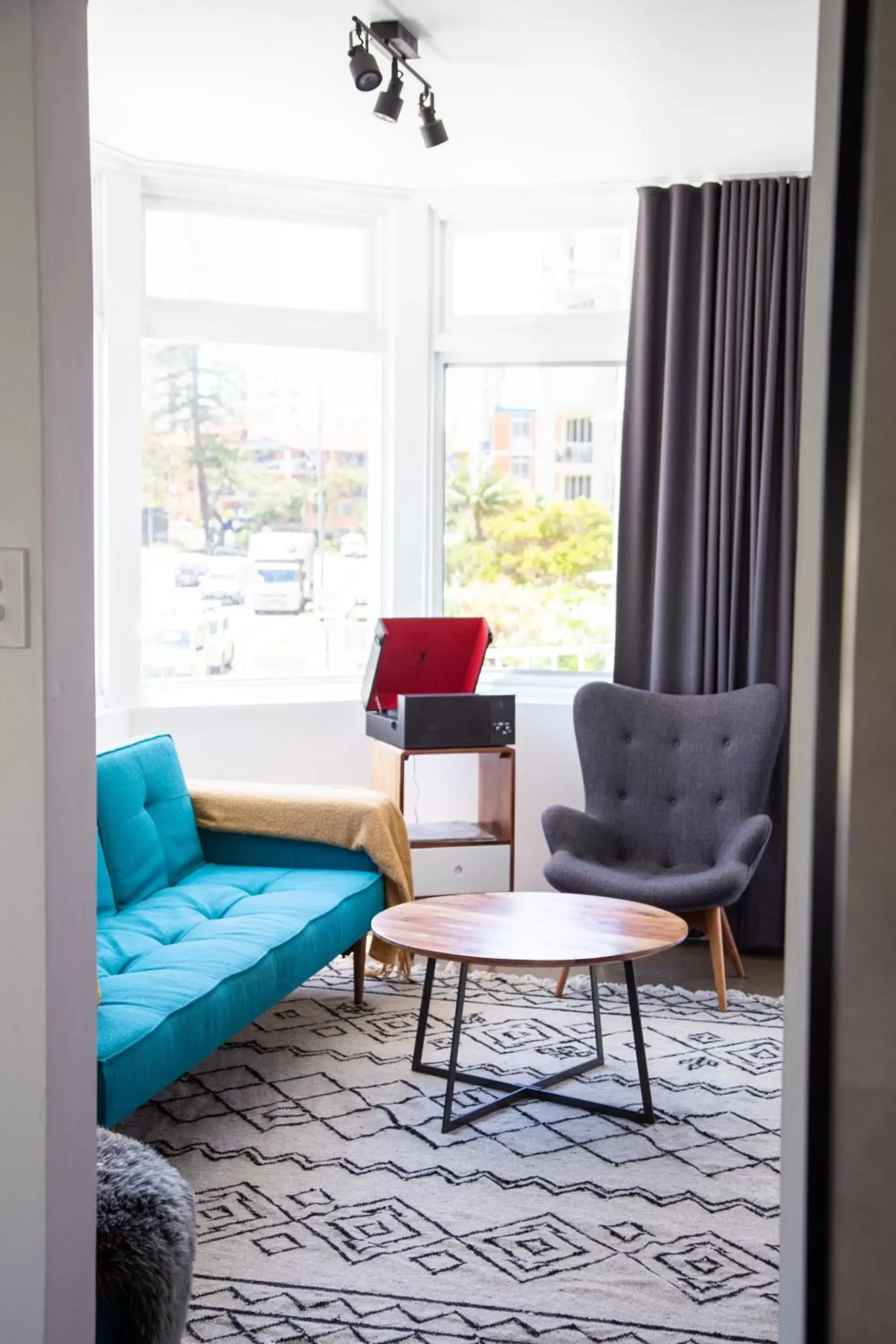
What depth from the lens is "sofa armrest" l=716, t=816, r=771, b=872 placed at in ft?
12.8

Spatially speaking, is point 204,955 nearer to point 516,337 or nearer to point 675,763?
point 675,763

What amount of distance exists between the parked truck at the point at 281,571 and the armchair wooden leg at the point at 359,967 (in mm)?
1568

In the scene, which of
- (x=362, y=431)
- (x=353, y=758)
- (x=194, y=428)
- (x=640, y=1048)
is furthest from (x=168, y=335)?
(x=640, y=1048)

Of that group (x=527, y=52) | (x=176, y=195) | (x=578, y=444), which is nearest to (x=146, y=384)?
(x=176, y=195)

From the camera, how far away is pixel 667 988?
404 centimetres

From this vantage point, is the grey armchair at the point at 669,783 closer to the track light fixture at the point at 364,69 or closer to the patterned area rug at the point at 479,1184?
the patterned area rug at the point at 479,1184

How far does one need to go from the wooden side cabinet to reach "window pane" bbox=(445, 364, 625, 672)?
0.72 meters

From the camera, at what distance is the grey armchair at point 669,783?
4.14 m

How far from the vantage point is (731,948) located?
4.22 meters

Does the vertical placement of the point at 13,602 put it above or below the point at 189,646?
above

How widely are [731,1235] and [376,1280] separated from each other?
674mm

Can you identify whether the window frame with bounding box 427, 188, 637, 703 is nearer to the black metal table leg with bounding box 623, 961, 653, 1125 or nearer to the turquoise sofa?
the turquoise sofa

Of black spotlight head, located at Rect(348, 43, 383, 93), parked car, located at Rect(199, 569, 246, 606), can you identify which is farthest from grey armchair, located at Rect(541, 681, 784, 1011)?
black spotlight head, located at Rect(348, 43, 383, 93)

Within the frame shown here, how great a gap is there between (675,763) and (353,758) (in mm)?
1234
